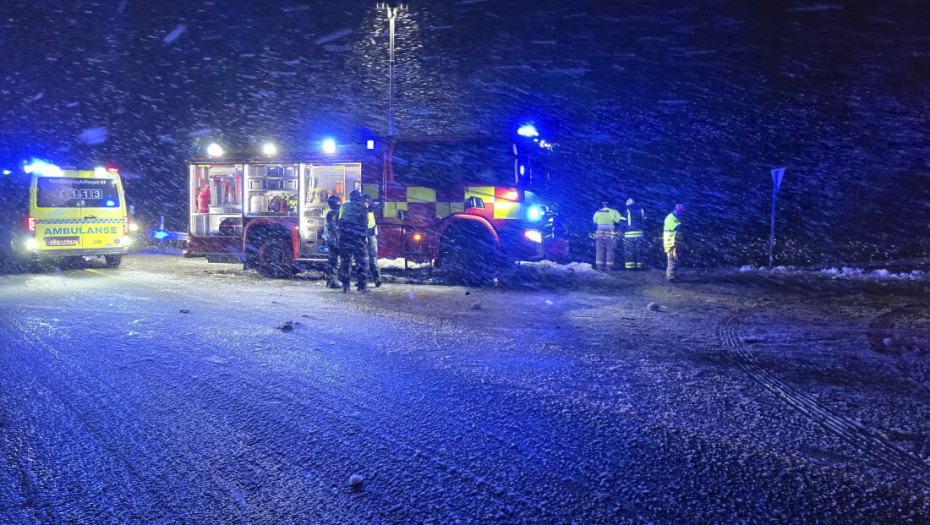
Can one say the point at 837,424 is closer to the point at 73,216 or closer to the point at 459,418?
the point at 459,418

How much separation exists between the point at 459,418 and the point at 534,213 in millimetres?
7519

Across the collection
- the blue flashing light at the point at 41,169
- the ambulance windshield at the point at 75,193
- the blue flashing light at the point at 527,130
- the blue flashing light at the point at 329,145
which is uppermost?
the blue flashing light at the point at 527,130

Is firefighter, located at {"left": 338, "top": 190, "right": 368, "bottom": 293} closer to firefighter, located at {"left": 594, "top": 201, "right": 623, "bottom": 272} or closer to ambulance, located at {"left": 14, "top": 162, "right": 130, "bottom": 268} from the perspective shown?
firefighter, located at {"left": 594, "top": 201, "right": 623, "bottom": 272}

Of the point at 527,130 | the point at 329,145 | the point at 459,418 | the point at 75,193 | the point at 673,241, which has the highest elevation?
the point at 527,130

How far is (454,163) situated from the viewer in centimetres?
1095

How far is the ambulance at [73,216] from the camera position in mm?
12750

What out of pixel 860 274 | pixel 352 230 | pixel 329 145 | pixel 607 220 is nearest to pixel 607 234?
pixel 607 220

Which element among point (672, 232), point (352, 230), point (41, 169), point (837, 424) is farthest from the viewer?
point (41, 169)

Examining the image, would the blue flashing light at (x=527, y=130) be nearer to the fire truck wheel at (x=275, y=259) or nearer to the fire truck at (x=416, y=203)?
the fire truck at (x=416, y=203)

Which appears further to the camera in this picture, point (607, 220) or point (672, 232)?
Answer: point (607, 220)

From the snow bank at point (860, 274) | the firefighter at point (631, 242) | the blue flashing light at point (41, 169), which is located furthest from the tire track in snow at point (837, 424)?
the blue flashing light at point (41, 169)

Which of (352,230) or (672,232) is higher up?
(672,232)

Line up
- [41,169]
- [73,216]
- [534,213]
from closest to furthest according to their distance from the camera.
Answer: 1. [534,213]
2. [41,169]
3. [73,216]

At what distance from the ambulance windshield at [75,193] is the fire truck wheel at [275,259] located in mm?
4558
